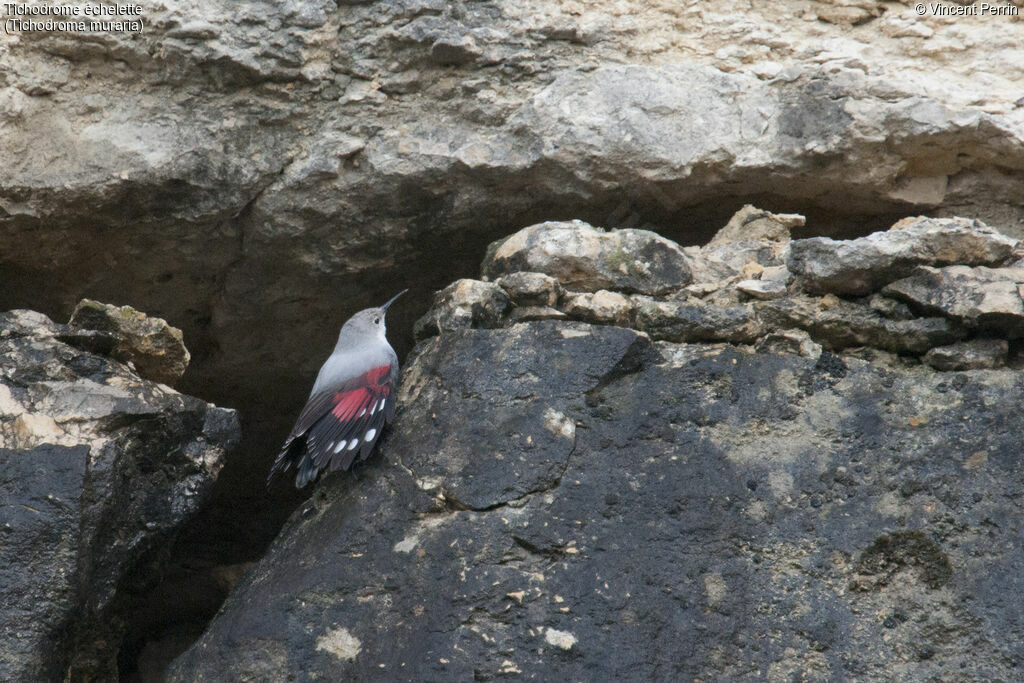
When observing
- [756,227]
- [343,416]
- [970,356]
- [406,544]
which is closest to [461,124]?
[756,227]

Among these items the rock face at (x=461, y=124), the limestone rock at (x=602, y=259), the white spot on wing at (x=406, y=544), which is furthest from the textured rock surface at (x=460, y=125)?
the white spot on wing at (x=406, y=544)

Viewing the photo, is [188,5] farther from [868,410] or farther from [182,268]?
[868,410]

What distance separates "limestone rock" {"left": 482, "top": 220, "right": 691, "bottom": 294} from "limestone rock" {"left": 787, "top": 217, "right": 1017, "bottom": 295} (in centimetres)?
42

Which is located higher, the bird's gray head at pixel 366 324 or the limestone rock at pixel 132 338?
the limestone rock at pixel 132 338

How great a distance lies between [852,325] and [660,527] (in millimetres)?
918

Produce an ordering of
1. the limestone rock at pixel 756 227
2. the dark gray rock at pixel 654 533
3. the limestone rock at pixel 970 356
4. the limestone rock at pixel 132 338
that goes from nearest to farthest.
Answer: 1. the dark gray rock at pixel 654 533
2. the limestone rock at pixel 970 356
3. the limestone rock at pixel 132 338
4. the limestone rock at pixel 756 227

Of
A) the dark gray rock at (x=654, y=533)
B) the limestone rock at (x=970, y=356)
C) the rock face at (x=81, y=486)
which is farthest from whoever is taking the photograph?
the limestone rock at (x=970, y=356)

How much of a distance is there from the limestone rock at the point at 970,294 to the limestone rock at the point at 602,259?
687 millimetres

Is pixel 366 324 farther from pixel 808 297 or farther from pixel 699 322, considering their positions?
pixel 808 297

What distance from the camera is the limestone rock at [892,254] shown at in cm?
329

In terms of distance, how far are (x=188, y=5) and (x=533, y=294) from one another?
1605 mm

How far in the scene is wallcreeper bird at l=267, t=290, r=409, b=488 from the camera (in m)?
3.21

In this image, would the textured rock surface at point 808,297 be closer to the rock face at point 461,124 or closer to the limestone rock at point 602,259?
the limestone rock at point 602,259

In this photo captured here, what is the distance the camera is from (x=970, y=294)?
3.21m
